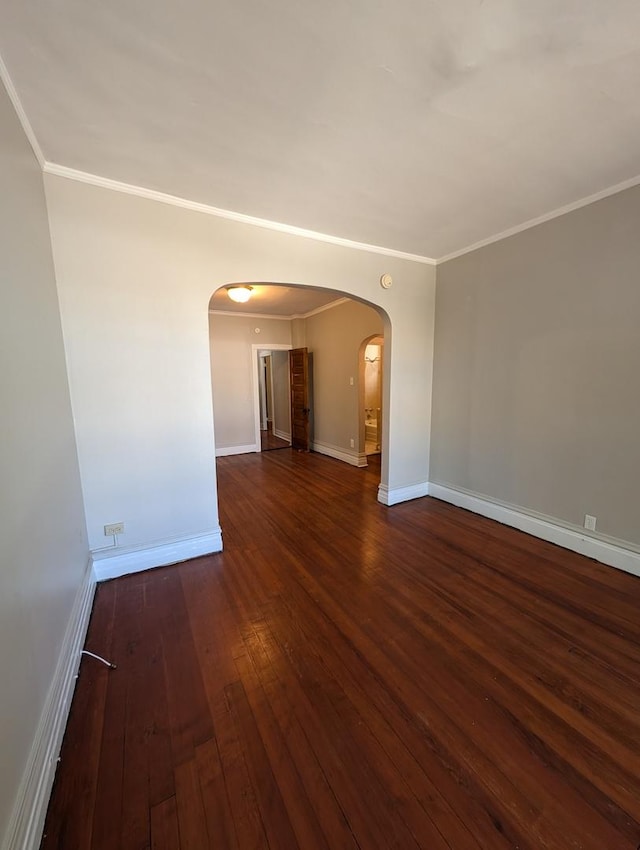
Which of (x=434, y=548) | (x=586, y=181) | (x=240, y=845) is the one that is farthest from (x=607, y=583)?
(x=586, y=181)

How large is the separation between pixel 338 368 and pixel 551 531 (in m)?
3.89

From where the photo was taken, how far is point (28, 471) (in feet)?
4.36

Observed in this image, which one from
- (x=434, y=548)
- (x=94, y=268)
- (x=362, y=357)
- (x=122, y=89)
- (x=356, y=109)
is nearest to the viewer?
(x=122, y=89)

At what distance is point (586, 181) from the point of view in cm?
228

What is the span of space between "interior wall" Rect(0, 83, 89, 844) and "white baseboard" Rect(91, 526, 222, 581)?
1.32 feet

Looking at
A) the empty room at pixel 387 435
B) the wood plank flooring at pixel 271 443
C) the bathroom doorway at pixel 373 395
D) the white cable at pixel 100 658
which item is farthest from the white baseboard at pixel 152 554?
the wood plank flooring at pixel 271 443

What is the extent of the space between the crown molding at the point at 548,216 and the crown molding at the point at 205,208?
591 millimetres

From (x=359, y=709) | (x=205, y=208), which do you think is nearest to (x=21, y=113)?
(x=205, y=208)

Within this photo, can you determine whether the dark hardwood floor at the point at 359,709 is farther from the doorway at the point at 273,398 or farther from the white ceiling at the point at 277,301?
the doorway at the point at 273,398

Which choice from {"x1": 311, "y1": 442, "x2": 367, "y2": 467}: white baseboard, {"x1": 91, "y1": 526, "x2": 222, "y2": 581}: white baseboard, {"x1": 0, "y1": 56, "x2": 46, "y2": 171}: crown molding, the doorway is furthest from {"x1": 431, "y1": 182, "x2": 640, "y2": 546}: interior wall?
the doorway

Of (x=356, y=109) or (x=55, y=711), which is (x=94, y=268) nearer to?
(x=356, y=109)

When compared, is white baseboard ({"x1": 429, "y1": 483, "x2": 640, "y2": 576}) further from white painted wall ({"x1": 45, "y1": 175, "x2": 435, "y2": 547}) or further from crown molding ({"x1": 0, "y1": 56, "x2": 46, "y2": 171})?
crown molding ({"x1": 0, "y1": 56, "x2": 46, "y2": 171})

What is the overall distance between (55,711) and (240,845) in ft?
2.99

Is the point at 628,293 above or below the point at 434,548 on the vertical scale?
above
